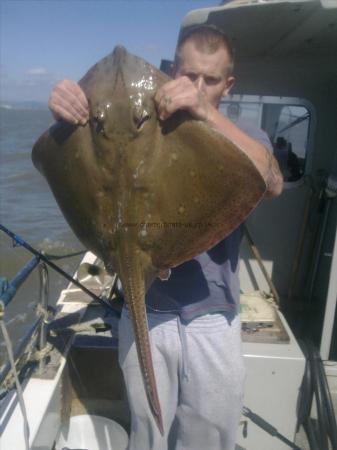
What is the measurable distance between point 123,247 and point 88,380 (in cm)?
184

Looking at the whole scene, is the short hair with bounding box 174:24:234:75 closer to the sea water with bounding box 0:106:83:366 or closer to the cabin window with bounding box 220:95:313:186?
the cabin window with bounding box 220:95:313:186

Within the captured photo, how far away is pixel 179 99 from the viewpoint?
63.2 inches

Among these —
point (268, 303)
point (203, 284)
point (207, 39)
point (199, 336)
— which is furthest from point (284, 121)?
point (199, 336)

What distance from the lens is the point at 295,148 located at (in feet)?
16.8

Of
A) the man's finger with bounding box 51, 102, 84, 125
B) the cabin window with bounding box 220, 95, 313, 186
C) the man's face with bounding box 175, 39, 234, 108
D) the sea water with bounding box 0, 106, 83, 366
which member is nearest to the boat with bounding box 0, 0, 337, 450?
the cabin window with bounding box 220, 95, 313, 186

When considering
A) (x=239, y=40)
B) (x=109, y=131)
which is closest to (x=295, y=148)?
(x=239, y=40)

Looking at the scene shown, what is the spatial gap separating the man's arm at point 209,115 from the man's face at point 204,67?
352 millimetres

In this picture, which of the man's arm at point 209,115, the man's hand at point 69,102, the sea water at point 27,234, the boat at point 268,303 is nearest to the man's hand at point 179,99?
the man's arm at point 209,115

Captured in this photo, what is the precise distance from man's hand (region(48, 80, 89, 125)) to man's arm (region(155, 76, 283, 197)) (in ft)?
1.01

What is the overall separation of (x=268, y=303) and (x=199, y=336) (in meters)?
2.09

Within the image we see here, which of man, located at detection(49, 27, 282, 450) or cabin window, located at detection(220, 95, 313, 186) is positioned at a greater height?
cabin window, located at detection(220, 95, 313, 186)

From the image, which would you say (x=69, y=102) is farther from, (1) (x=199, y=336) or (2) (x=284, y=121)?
(2) (x=284, y=121)

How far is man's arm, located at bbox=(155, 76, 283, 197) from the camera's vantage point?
5.32ft

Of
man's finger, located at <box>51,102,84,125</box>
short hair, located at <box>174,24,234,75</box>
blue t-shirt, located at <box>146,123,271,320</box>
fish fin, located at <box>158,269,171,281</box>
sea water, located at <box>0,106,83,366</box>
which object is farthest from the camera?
sea water, located at <box>0,106,83,366</box>
